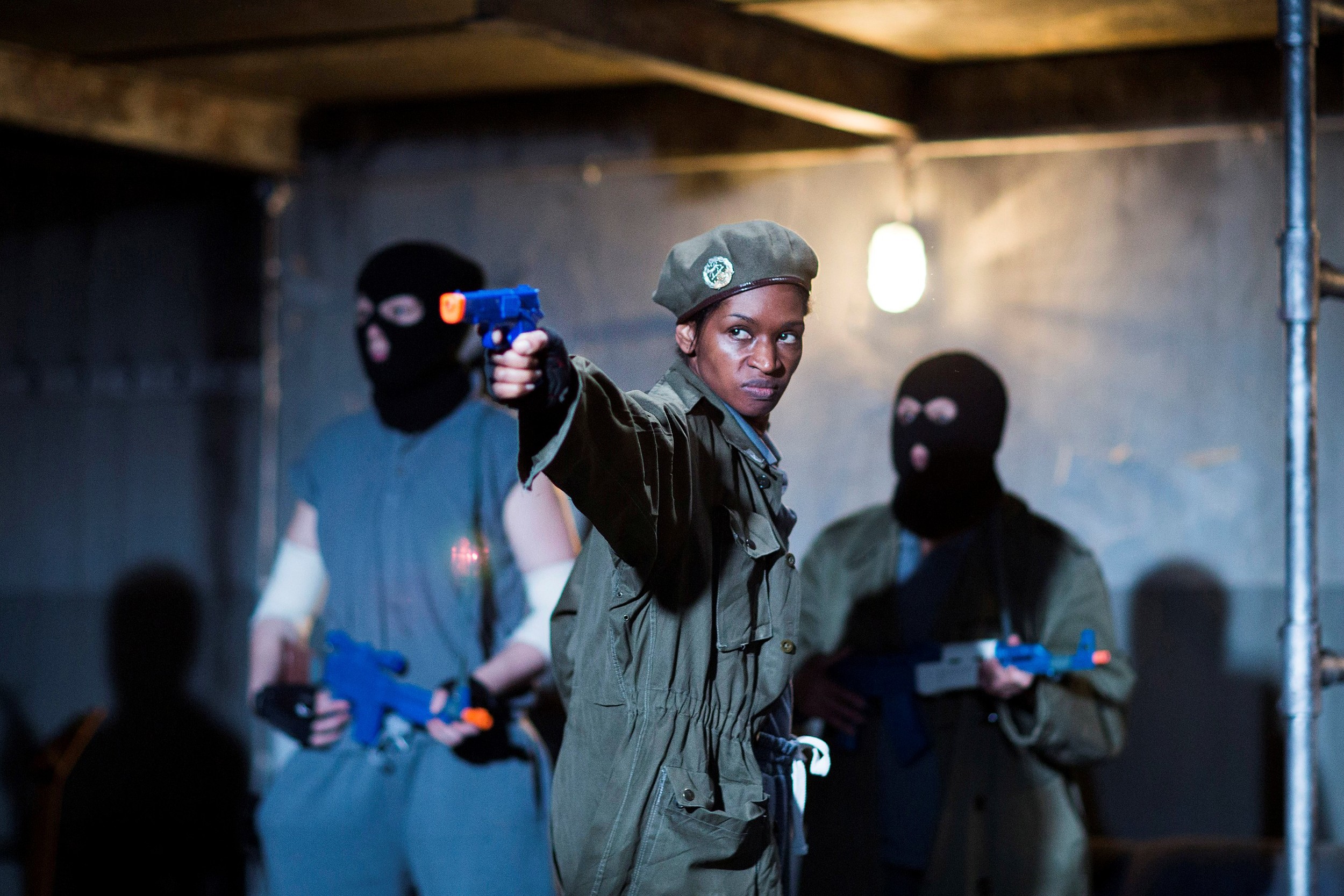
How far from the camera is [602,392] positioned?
4.93 ft

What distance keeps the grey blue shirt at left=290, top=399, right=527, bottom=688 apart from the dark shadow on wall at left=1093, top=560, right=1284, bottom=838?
195 centimetres

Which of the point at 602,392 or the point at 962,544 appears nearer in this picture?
the point at 602,392

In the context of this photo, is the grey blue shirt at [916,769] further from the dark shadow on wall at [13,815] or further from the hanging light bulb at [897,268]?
the dark shadow on wall at [13,815]

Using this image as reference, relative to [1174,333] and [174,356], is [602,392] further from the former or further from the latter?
[174,356]

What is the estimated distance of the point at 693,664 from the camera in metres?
1.83

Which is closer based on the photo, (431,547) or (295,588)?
(431,547)

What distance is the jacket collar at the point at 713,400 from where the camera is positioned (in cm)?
185

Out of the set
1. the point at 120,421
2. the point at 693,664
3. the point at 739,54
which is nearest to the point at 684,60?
the point at 739,54

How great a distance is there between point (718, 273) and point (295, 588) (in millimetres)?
1740

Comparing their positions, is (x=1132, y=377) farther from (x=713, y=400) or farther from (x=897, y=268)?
(x=713, y=400)

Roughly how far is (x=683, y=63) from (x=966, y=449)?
3.66 ft

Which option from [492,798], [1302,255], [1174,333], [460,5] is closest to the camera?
[1302,255]

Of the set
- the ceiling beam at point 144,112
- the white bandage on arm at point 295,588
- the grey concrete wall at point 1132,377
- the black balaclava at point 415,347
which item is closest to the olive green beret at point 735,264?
the black balaclava at point 415,347

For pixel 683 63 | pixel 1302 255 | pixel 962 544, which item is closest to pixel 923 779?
pixel 962 544
